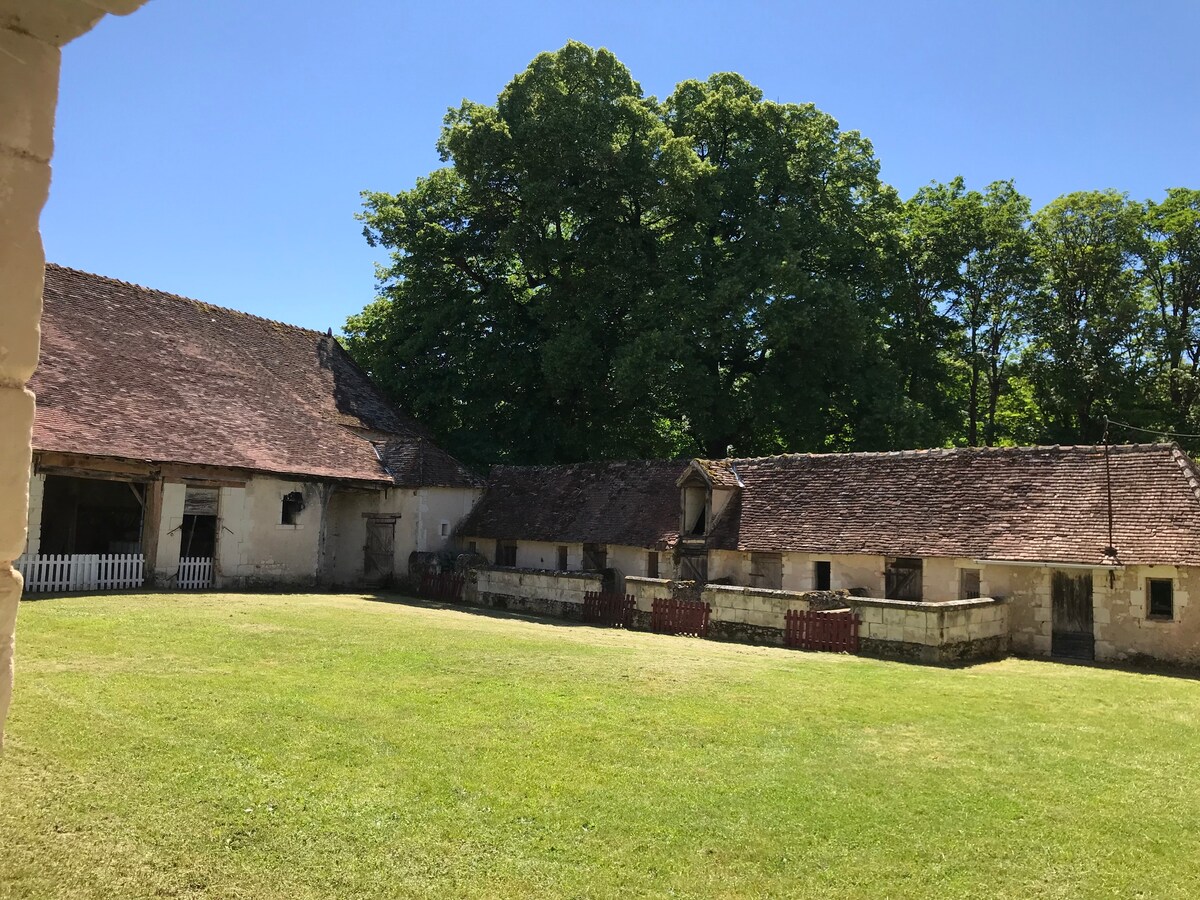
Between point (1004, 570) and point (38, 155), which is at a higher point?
point (38, 155)

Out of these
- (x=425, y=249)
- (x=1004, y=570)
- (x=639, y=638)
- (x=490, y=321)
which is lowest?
(x=639, y=638)

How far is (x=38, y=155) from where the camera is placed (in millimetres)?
2535

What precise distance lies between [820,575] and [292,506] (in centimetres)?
1469

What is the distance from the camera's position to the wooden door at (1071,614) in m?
17.7

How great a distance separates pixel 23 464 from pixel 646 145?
30.7m

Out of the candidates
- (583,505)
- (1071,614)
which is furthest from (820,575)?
(583,505)

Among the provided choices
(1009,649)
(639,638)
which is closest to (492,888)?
(639,638)

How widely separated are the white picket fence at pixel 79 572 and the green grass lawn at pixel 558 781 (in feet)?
24.6

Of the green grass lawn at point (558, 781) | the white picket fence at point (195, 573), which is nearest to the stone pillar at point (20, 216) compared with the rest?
the green grass lawn at point (558, 781)

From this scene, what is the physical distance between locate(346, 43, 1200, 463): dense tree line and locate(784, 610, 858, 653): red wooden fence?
12.8m

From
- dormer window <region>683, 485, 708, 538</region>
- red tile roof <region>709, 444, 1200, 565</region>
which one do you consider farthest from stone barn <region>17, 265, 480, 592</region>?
red tile roof <region>709, 444, 1200, 565</region>

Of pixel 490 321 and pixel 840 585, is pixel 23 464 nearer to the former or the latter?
pixel 840 585

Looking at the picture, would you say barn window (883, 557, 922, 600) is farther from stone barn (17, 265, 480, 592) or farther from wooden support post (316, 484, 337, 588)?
wooden support post (316, 484, 337, 588)

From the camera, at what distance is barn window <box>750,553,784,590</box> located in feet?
72.8
